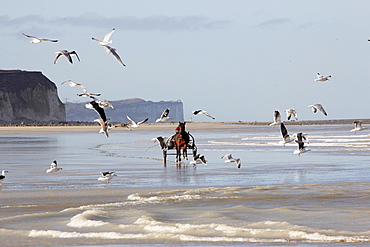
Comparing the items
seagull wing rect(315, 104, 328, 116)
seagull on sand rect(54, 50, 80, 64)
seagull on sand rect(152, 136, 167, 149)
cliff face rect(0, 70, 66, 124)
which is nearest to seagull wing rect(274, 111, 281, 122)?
seagull wing rect(315, 104, 328, 116)

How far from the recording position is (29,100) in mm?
173250

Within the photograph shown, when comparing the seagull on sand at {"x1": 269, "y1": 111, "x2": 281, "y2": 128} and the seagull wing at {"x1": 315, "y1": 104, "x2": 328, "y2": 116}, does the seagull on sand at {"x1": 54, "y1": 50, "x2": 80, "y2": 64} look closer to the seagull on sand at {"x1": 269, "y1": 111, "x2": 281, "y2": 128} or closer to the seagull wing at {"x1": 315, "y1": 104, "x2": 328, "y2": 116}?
the seagull on sand at {"x1": 269, "y1": 111, "x2": 281, "y2": 128}

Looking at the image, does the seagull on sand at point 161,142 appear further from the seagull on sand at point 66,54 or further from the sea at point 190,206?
the seagull on sand at point 66,54

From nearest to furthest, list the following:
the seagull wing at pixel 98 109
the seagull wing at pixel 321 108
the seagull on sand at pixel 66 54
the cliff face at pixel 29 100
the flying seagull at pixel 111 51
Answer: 1. the flying seagull at pixel 111 51
2. the seagull on sand at pixel 66 54
3. the seagull wing at pixel 98 109
4. the seagull wing at pixel 321 108
5. the cliff face at pixel 29 100

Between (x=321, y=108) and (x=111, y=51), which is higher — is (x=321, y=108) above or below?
below

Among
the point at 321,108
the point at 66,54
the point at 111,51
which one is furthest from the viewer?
the point at 321,108

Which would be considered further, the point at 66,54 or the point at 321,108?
the point at 321,108

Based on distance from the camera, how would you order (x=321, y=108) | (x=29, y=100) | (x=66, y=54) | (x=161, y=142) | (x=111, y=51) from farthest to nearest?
1. (x=29, y=100)
2. (x=161, y=142)
3. (x=321, y=108)
4. (x=66, y=54)
5. (x=111, y=51)

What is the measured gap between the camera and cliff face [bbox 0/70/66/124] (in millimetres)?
166750


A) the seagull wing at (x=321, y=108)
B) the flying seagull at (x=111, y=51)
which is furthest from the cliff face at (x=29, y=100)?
the flying seagull at (x=111, y=51)

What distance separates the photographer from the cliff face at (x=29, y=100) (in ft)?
547

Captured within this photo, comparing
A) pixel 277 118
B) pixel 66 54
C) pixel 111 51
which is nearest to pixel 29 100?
pixel 66 54

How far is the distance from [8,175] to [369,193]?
11449 millimetres

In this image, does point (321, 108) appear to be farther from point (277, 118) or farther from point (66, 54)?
point (66, 54)
